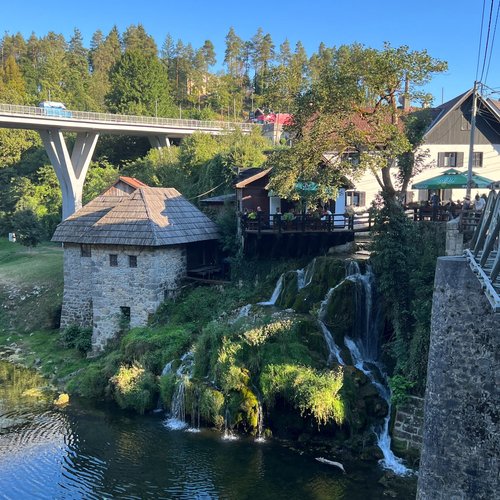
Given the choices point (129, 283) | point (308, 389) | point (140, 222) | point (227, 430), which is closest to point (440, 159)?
point (140, 222)

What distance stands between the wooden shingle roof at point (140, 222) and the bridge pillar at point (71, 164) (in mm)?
18652

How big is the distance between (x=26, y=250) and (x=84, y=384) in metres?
23.1

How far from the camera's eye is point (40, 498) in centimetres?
1348

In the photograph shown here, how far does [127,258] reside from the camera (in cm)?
2323

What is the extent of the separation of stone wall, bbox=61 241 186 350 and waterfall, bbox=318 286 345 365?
25.6 ft

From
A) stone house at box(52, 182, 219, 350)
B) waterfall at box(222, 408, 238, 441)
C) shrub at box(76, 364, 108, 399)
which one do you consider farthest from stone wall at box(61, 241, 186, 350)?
waterfall at box(222, 408, 238, 441)

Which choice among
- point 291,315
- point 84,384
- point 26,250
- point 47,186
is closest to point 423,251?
point 291,315

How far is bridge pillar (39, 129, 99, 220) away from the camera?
43719 mm

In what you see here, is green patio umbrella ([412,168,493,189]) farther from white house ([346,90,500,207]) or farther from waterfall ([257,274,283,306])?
waterfall ([257,274,283,306])

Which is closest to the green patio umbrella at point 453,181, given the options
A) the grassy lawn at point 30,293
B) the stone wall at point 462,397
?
the stone wall at point 462,397

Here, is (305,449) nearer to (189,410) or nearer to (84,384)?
(189,410)

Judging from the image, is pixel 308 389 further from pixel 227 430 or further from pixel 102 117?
pixel 102 117

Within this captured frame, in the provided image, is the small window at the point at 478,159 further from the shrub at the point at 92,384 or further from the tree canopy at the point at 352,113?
the shrub at the point at 92,384

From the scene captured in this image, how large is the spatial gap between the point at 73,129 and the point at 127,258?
25460mm
